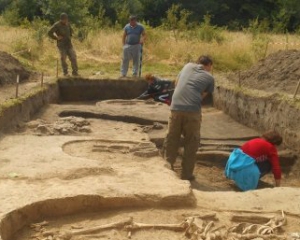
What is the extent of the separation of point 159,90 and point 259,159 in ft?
20.6

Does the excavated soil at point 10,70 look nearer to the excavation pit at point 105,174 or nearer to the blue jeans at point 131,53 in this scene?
the excavation pit at point 105,174

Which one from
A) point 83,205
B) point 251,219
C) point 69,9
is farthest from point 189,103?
point 69,9

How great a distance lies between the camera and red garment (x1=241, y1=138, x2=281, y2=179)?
702cm

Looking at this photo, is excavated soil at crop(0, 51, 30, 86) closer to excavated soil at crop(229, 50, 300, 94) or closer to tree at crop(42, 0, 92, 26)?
excavated soil at crop(229, 50, 300, 94)

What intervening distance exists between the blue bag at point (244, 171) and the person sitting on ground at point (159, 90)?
5.79m

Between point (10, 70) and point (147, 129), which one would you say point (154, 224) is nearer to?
point (147, 129)

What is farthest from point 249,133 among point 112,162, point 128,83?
point 128,83

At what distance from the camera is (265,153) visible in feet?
23.3

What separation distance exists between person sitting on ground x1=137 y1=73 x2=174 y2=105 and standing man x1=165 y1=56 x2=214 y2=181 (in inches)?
208

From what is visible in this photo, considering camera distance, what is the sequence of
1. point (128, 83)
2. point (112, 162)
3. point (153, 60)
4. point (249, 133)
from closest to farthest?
point (112, 162) → point (249, 133) → point (128, 83) → point (153, 60)

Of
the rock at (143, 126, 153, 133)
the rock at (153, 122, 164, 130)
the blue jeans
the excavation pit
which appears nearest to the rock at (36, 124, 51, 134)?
the excavation pit

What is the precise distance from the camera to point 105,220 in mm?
4941

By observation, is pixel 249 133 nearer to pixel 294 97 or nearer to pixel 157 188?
pixel 294 97

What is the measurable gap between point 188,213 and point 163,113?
20.8 ft
